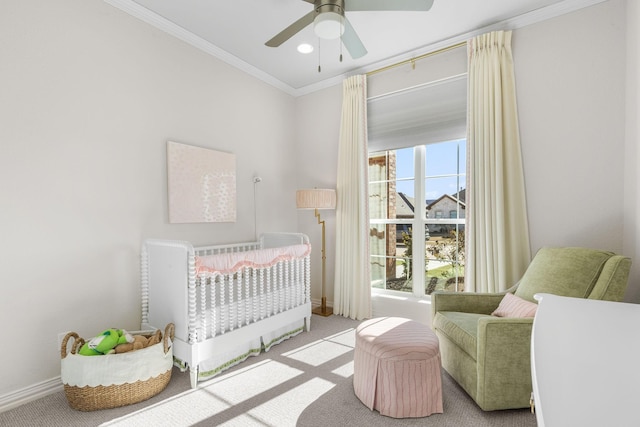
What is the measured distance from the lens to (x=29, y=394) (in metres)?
1.82

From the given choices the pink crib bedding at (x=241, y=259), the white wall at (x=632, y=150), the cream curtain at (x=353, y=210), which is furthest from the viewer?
the cream curtain at (x=353, y=210)

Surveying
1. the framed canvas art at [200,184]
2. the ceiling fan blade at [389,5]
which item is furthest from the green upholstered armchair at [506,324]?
the framed canvas art at [200,184]

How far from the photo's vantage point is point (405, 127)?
3129 mm

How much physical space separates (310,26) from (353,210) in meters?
1.79

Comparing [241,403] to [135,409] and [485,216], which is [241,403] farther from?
[485,216]

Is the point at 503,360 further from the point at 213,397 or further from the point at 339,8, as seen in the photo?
the point at 339,8

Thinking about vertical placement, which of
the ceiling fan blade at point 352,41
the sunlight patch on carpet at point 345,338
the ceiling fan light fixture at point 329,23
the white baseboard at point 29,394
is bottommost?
the sunlight patch on carpet at point 345,338

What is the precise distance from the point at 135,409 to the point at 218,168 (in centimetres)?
197

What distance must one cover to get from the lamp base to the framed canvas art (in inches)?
54.8

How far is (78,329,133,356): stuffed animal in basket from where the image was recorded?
1782 mm

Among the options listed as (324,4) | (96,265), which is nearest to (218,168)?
(96,265)

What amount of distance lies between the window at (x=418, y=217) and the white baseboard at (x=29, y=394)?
9.19ft

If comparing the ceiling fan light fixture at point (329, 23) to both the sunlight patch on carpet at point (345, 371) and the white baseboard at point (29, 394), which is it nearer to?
the sunlight patch on carpet at point (345, 371)

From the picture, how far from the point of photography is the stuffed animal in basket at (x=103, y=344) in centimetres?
178
